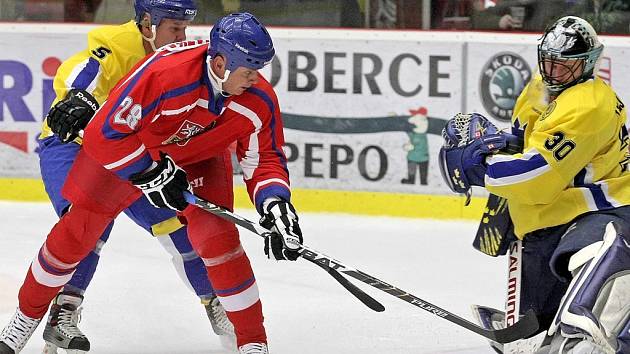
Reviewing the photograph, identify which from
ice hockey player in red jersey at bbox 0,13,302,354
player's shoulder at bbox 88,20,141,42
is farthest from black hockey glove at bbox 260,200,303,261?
player's shoulder at bbox 88,20,141,42

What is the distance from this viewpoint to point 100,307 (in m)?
4.13

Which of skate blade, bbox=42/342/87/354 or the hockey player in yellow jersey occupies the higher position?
the hockey player in yellow jersey

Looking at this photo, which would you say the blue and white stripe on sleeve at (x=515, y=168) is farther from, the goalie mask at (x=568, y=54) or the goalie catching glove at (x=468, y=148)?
the goalie mask at (x=568, y=54)

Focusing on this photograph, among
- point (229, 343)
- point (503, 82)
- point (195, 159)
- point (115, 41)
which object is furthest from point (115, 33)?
point (503, 82)

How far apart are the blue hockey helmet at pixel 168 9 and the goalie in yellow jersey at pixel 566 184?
0.87 meters

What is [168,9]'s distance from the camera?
3.61 m

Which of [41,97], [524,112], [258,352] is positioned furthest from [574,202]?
[41,97]

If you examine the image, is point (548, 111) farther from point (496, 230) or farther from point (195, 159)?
point (195, 159)

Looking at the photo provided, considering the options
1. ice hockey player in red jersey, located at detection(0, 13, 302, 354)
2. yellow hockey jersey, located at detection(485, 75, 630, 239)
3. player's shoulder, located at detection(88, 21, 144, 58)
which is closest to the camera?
yellow hockey jersey, located at detection(485, 75, 630, 239)

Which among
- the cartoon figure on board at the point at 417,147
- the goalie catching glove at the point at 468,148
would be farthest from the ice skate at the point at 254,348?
the cartoon figure on board at the point at 417,147

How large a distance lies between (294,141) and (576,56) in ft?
8.88

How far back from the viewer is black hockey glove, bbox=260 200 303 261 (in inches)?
124

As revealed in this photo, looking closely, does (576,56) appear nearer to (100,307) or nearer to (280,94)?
(100,307)

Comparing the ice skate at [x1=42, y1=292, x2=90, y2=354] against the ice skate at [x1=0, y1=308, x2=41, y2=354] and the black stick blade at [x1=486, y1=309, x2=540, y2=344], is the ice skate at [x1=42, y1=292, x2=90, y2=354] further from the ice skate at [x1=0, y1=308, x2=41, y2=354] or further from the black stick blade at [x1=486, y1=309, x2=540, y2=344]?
the black stick blade at [x1=486, y1=309, x2=540, y2=344]
